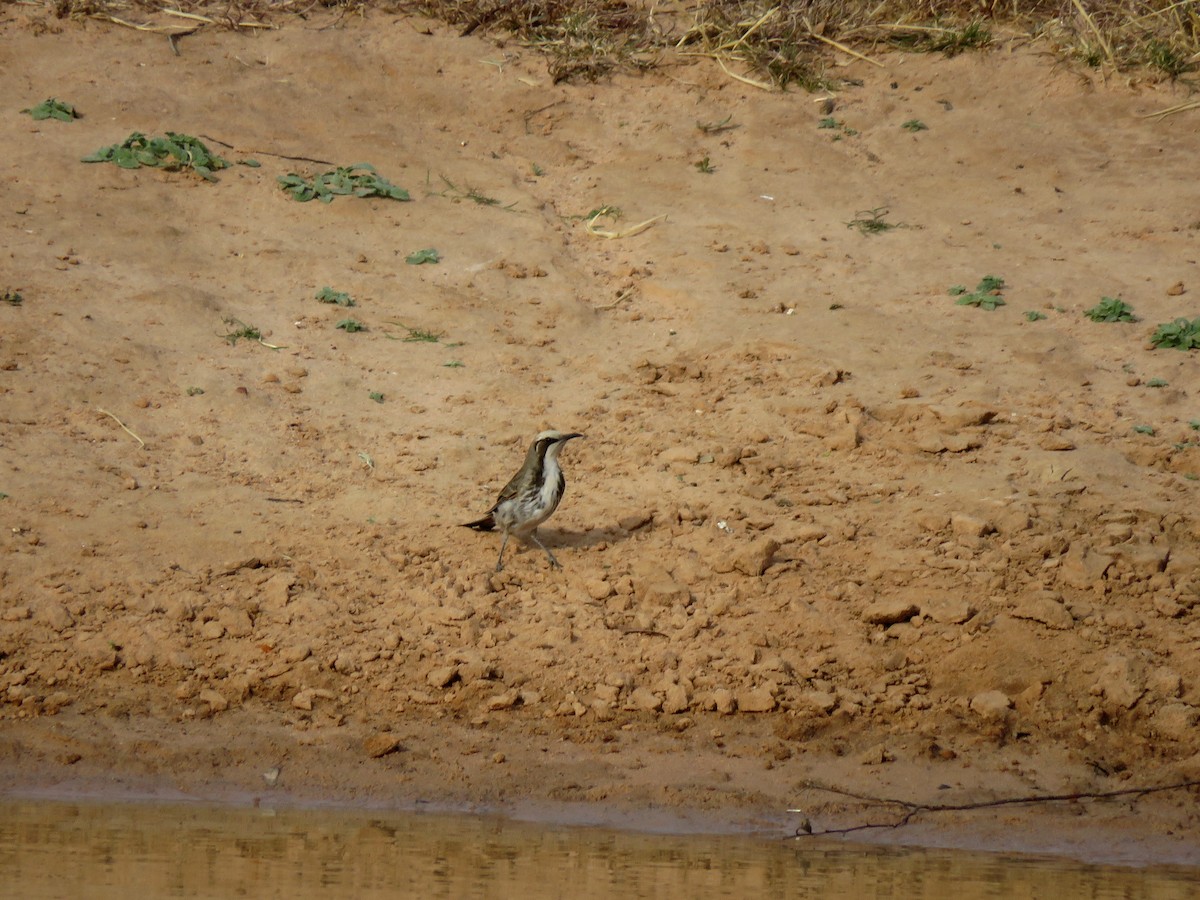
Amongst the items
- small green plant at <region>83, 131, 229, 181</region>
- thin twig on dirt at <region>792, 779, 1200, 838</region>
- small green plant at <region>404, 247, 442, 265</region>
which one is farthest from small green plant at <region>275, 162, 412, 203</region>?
thin twig on dirt at <region>792, 779, 1200, 838</region>

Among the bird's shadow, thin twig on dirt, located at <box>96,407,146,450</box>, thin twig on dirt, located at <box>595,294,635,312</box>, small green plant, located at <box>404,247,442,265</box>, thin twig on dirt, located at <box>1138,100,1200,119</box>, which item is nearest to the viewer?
the bird's shadow

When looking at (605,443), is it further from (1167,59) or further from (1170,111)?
(1167,59)

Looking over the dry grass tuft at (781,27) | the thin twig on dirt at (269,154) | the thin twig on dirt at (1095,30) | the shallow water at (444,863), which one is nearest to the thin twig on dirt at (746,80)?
the dry grass tuft at (781,27)

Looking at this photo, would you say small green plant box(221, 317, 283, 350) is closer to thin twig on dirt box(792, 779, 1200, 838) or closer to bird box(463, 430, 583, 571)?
bird box(463, 430, 583, 571)

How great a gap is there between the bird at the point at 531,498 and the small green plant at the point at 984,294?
3.36 meters

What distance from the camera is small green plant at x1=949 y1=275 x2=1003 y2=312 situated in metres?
9.14

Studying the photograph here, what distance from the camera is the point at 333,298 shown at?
898 centimetres

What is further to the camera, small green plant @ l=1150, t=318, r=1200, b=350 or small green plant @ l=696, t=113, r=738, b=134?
small green plant @ l=696, t=113, r=738, b=134

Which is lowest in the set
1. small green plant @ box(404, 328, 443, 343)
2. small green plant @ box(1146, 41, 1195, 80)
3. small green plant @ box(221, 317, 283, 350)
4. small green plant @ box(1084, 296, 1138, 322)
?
small green plant @ box(221, 317, 283, 350)

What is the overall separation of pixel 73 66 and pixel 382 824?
7.83 metres

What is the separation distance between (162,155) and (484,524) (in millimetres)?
4643

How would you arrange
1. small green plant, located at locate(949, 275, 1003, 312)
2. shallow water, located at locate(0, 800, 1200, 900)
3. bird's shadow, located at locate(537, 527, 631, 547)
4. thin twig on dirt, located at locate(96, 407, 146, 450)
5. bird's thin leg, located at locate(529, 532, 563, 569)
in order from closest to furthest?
shallow water, located at locate(0, 800, 1200, 900) < bird's thin leg, located at locate(529, 532, 563, 569) < bird's shadow, located at locate(537, 527, 631, 547) < thin twig on dirt, located at locate(96, 407, 146, 450) < small green plant, located at locate(949, 275, 1003, 312)

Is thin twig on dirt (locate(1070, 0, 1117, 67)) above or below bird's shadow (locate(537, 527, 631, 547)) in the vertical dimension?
above

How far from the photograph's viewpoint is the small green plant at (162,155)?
9.99m
